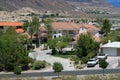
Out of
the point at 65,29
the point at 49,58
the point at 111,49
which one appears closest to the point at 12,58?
the point at 49,58

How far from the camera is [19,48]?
4781 cm

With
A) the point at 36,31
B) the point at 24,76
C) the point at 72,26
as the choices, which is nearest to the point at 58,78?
the point at 24,76

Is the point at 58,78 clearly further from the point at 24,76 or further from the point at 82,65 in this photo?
the point at 82,65

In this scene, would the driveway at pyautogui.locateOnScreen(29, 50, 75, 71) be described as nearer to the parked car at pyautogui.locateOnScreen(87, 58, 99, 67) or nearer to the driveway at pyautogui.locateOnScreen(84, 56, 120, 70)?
the parked car at pyautogui.locateOnScreen(87, 58, 99, 67)

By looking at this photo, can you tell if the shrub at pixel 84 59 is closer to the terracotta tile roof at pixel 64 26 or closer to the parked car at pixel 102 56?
the parked car at pixel 102 56

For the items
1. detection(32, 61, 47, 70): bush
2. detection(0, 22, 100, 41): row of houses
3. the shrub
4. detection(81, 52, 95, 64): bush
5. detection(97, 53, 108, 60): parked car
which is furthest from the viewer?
detection(0, 22, 100, 41): row of houses

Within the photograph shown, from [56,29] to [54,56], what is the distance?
16.3 metres

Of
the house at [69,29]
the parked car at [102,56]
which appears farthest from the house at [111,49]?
the house at [69,29]

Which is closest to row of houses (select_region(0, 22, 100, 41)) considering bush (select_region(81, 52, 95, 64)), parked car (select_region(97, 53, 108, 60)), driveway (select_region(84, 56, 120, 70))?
parked car (select_region(97, 53, 108, 60))

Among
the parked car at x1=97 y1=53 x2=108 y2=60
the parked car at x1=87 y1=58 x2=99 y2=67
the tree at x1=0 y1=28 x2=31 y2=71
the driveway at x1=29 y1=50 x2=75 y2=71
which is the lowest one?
the driveway at x1=29 y1=50 x2=75 y2=71

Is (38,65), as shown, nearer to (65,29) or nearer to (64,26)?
(65,29)

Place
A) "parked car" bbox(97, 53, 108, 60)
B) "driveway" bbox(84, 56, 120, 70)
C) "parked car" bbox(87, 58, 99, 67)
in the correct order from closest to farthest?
"driveway" bbox(84, 56, 120, 70)
"parked car" bbox(87, 58, 99, 67)
"parked car" bbox(97, 53, 108, 60)

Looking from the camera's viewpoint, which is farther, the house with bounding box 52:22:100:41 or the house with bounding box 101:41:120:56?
the house with bounding box 52:22:100:41

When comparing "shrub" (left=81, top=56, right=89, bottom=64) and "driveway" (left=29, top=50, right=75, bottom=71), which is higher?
"shrub" (left=81, top=56, right=89, bottom=64)
